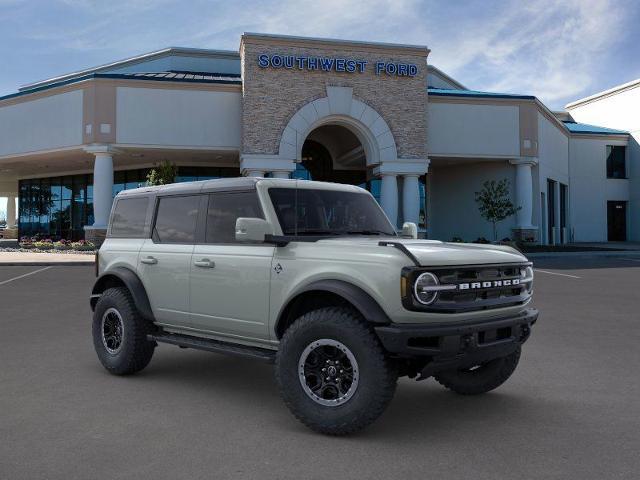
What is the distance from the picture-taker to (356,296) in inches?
174

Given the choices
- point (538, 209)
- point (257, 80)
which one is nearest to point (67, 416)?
point (257, 80)

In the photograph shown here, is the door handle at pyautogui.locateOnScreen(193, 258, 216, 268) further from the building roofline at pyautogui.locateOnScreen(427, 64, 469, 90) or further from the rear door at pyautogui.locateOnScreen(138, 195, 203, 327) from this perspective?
the building roofline at pyautogui.locateOnScreen(427, 64, 469, 90)

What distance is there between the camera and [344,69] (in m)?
29.5

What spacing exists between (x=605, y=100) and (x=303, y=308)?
51.7 m

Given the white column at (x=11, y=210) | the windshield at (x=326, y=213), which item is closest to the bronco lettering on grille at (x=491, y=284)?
the windshield at (x=326, y=213)

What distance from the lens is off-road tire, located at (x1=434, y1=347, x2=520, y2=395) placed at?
5414mm

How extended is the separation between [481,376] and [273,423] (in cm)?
199

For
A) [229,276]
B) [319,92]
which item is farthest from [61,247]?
[229,276]

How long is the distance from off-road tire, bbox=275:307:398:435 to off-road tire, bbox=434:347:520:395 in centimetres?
132

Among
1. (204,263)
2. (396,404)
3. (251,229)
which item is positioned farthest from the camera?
(204,263)

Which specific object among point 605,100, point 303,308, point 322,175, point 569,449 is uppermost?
point 605,100

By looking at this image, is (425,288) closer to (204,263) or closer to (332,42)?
(204,263)

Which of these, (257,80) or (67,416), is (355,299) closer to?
(67,416)

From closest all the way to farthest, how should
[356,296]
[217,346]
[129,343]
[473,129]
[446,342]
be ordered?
[446,342]
[356,296]
[217,346]
[129,343]
[473,129]
